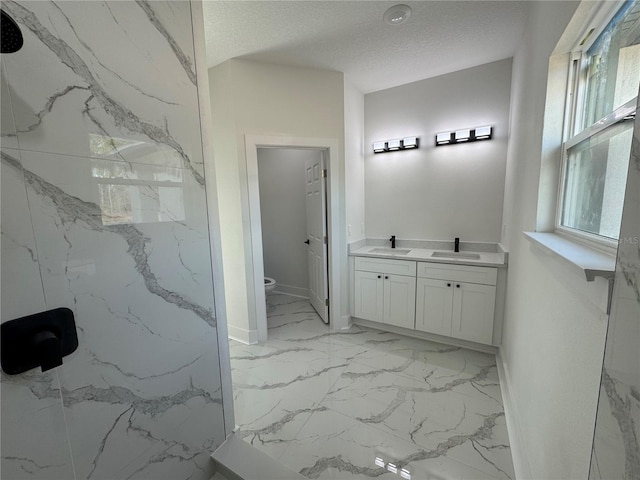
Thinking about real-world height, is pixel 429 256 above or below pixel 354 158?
below

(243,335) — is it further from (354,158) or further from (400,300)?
(354,158)

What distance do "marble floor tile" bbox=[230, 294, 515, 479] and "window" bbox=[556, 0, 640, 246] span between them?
1327 millimetres

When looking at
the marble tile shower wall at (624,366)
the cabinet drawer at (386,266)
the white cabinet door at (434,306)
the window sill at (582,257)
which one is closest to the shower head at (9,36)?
the marble tile shower wall at (624,366)

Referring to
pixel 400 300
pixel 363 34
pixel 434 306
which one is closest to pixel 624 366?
pixel 434 306

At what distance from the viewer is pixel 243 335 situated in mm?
2857

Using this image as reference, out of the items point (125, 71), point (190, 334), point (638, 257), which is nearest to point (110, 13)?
point (125, 71)

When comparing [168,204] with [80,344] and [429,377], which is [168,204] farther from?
[429,377]

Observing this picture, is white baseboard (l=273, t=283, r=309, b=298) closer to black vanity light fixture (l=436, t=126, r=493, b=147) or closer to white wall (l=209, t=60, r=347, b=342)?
white wall (l=209, t=60, r=347, b=342)

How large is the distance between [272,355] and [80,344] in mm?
1963

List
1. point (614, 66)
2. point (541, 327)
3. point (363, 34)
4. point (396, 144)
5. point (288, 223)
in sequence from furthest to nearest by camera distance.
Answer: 1. point (288, 223)
2. point (396, 144)
3. point (363, 34)
4. point (541, 327)
5. point (614, 66)

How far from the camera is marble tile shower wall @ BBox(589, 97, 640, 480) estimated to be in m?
0.49

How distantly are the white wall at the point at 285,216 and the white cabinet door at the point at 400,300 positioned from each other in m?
1.58

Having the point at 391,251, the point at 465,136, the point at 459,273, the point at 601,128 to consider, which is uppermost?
the point at 465,136

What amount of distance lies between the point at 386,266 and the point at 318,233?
858mm
